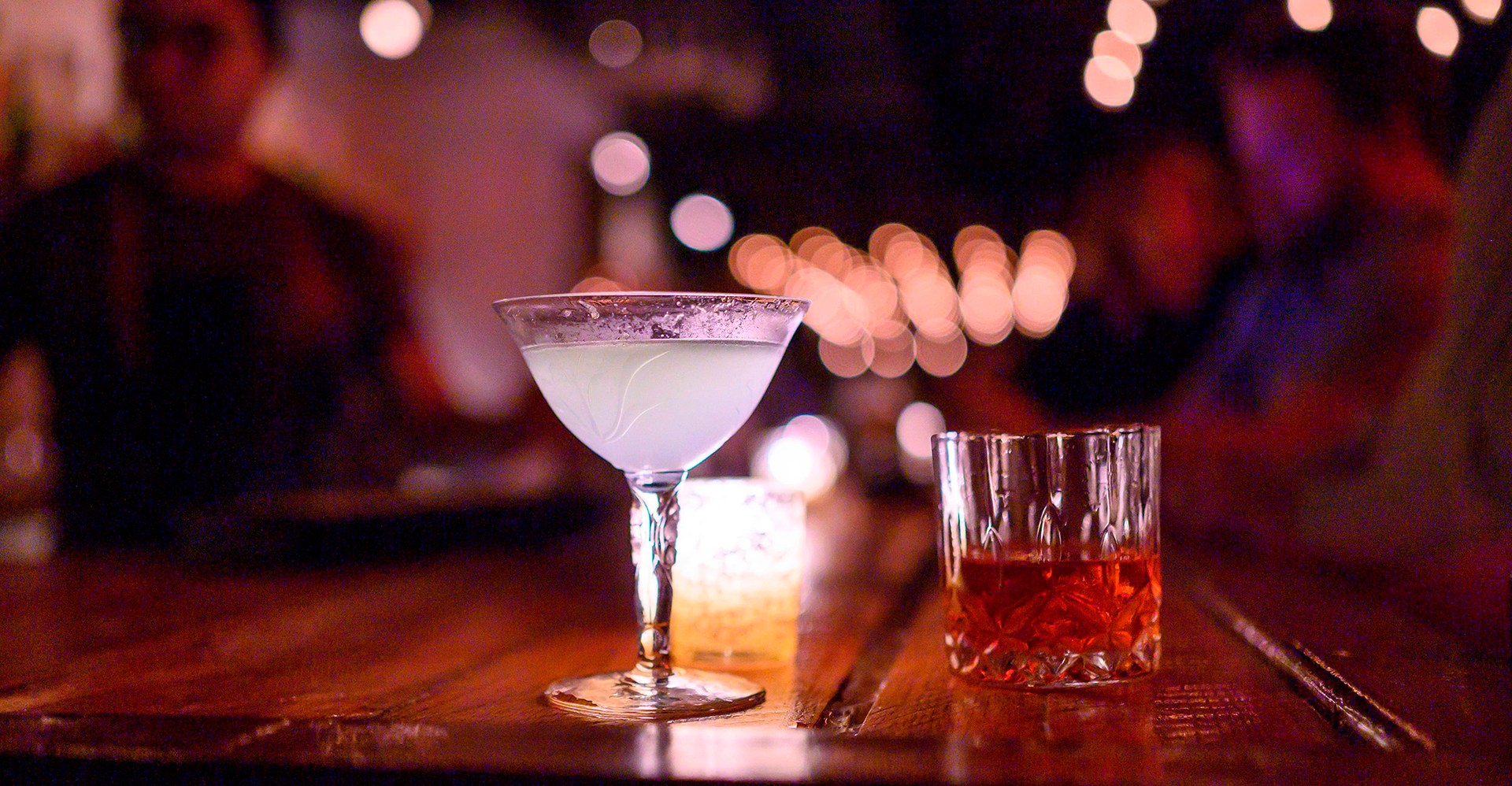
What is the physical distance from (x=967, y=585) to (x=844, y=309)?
8670 millimetres

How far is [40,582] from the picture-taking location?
1534 mm

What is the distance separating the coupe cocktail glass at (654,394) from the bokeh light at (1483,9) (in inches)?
52.0

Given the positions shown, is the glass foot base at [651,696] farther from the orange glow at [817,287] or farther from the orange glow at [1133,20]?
the orange glow at [817,287]

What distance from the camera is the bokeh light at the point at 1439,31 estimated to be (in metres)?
1.72

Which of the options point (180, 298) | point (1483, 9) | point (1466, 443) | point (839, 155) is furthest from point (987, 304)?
point (1466, 443)

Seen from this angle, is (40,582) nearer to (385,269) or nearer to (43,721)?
(43,721)

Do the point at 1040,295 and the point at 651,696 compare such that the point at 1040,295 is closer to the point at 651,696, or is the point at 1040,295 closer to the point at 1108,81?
the point at 1108,81

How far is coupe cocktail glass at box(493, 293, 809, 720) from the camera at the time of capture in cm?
80

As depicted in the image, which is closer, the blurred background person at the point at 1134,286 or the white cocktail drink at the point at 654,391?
the white cocktail drink at the point at 654,391

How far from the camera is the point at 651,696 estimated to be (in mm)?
802

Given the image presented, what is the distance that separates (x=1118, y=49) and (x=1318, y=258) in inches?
45.6

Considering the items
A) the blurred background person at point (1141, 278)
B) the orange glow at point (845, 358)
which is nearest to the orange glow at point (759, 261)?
the orange glow at point (845, 358)

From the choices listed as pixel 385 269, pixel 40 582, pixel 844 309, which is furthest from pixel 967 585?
pixel 844 309

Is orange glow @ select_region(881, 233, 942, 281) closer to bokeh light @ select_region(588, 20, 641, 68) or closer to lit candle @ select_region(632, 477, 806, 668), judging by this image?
bokeh light @ select_region(588, 20, 641, 68)
